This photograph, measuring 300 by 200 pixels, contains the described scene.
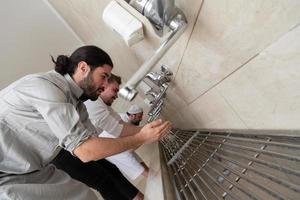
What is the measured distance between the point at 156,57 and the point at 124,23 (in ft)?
0.95

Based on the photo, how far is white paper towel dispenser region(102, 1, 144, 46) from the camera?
96 centimetres

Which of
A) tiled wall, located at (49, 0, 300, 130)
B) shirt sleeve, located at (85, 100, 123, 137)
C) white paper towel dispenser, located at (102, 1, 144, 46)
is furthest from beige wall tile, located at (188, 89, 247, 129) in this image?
shirt sleeve, located at (85, 100, 123, 137)

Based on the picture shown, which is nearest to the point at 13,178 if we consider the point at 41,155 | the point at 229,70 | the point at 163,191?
the point at 41,155

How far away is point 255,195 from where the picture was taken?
534 millimetres

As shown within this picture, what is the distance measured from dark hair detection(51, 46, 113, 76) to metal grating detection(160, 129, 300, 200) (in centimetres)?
42

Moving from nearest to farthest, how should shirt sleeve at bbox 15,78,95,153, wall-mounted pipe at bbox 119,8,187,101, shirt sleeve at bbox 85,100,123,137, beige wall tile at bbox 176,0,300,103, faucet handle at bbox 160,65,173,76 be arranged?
beige wall tile at bbox 176,0,300,103, wall-mounted pipe at bbox 119,8,187,101, shirt sleeve at bbox 15,78,95,153, faucet handle at bbox 160,65,173,76, shirt sleeve at bbox 85,100,123,137

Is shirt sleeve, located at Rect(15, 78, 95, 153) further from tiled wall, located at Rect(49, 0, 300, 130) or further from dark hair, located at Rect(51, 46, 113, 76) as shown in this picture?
tiled wall, located at Rect(49, 0, 300, 130)

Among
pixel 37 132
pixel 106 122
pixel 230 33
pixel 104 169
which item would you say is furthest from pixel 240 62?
pixel 104 169

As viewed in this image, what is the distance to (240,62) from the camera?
2.11 ft

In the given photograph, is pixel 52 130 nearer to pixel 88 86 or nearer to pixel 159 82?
pixel 88 86

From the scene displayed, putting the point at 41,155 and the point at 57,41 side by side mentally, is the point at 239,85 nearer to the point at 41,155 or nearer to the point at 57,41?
the point at 41,155

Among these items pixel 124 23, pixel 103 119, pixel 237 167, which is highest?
pixel 124 23

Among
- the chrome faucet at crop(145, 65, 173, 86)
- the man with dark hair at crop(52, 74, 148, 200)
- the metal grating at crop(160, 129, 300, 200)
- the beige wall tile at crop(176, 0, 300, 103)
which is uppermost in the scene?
the beige wall tile at crop(176, 0, 300, 103)

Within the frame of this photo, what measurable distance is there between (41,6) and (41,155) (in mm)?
1239
